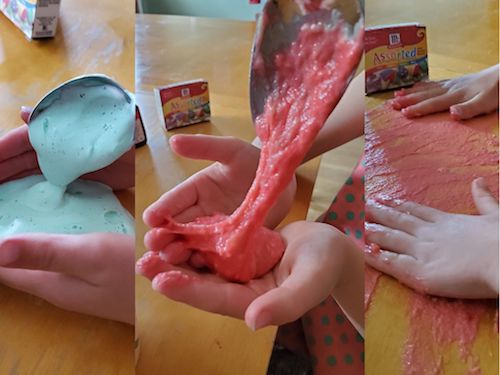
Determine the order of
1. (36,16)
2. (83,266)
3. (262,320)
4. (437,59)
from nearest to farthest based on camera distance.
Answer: (262,320) < (83,266) < (437,59) < (36,16)

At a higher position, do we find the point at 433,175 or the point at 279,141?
the point at 279,141

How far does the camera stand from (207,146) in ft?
0.85

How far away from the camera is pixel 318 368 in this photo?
1.00 feet

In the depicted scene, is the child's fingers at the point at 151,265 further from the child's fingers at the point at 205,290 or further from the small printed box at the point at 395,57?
the small printed box at the point at 395,57

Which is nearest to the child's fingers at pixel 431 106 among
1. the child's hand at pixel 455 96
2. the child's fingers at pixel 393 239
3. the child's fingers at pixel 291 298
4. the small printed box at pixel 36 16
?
the child's hand at pixel 455 96

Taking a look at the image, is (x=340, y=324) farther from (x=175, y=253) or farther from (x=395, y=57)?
(x=395, y=57)

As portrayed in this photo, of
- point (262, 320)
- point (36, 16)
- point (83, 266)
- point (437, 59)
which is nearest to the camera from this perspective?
point (262, 320)

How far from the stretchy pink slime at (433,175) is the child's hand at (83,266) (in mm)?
161

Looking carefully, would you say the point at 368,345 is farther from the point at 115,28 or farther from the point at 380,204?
the point at 115,28

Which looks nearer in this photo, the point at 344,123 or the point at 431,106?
the point at 344,123

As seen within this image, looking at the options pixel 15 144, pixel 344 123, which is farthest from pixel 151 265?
pixel 15 144

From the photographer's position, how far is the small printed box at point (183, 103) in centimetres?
29

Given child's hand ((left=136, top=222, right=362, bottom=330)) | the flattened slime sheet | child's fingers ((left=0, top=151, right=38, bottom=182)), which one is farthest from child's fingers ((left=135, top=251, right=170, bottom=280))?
child's fingers ((left=0, top=151, right=38, bottom=182))

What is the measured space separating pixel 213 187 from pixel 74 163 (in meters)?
0.18
